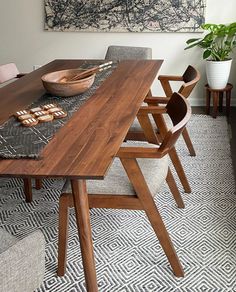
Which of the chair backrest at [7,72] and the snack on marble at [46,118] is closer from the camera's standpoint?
the snack on marble at [46,118]

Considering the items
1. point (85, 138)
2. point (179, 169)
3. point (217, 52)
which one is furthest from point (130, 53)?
point (85, 138)

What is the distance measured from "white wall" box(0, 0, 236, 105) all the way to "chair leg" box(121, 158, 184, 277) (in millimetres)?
2743

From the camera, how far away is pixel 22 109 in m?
2.12

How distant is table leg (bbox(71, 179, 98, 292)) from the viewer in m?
1.57

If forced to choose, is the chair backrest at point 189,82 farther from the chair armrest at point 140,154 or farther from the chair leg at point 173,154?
the chair armrest at point 140,154

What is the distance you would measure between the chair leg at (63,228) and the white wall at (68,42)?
2.83 meters

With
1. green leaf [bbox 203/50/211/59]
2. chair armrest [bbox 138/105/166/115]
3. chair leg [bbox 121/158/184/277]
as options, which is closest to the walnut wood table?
green leaf [bbox 203/50/211/59]

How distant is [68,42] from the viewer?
4465mm

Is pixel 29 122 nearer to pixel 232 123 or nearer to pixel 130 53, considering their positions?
pixel 130 53

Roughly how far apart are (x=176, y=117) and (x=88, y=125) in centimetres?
43

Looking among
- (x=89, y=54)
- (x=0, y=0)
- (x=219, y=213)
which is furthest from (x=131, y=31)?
(x=219, y=213)

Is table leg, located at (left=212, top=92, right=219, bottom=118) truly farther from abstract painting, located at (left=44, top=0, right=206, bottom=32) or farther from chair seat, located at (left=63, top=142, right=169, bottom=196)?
chair seat, located at (left=63, top=142, right=169, bottom=196)

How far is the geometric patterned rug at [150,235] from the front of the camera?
1.91 meters

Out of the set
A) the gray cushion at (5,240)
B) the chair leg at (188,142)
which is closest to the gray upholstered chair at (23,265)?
the gray cushion at (5,240)
